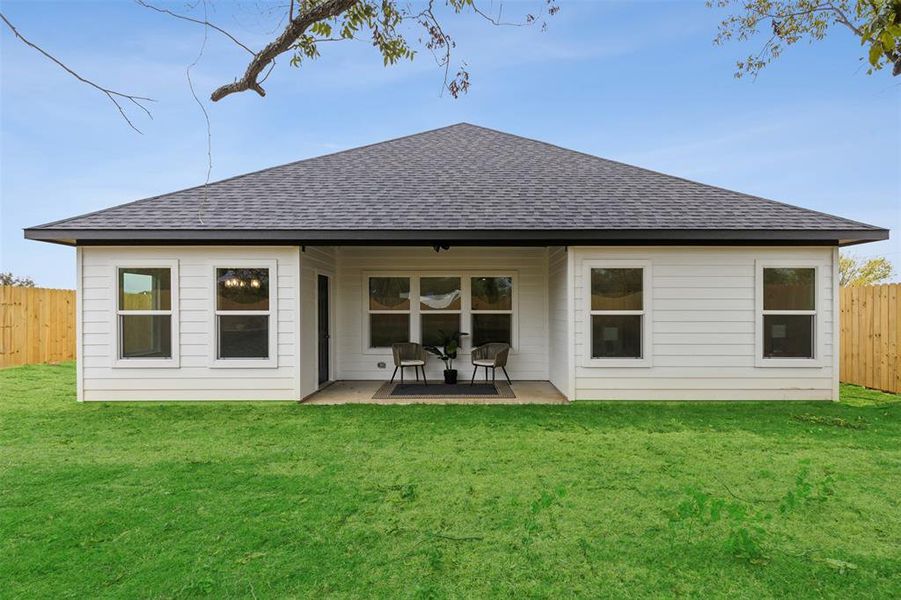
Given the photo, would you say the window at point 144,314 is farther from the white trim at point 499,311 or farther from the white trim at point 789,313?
the white trim at point 789,313

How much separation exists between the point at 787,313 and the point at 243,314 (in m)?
8.25

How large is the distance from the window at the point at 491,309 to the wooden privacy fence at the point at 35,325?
34.7ft

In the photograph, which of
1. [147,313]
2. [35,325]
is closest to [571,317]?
[147,313]

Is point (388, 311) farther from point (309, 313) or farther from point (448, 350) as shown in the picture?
point (309, 313)

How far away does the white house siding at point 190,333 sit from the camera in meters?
6.82

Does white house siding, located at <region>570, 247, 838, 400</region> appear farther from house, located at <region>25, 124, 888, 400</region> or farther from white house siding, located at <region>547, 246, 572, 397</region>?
white house siding, located at <region>547, 246, 572, 397</region>

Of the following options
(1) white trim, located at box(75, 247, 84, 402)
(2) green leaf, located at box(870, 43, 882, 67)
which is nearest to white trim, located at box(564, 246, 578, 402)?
(2) green leaf, located at box(870, 43, 882, 67)

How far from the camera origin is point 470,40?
4980mm

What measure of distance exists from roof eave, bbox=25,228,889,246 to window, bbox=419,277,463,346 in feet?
7.27

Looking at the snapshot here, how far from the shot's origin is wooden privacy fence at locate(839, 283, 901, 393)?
24.6 ft

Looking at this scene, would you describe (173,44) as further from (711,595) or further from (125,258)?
(711,595)

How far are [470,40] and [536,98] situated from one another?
385 inches

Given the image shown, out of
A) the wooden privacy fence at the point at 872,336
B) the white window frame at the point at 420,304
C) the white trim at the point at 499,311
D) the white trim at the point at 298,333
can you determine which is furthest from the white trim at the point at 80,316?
the wooden privacy fence at the point at 872,336

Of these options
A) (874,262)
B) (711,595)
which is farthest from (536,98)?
(874,262)
